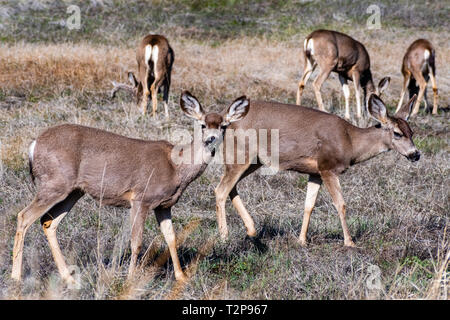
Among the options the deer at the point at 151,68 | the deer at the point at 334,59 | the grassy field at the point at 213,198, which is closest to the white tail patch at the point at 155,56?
the deer at the point at 151,68

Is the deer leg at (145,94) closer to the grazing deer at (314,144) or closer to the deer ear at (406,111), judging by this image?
the grazing deer at (314,144)

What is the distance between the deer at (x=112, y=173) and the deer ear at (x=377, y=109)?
75.9 inches

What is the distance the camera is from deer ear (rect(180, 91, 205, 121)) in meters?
5.92

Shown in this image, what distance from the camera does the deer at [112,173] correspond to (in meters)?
5.60

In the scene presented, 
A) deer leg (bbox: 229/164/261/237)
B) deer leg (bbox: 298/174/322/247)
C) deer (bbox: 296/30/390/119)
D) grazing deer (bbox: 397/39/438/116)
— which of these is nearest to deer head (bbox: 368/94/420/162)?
deer leg (bbox: 298/174/322/247)

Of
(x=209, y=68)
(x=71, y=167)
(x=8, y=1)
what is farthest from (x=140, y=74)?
(x=8, y=1)

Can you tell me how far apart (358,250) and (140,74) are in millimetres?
9229

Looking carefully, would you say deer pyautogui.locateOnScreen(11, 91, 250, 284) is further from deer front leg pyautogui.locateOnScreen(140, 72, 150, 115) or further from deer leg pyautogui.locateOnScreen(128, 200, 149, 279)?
deer front leg pyautogui.locateOnScreen(140, 72, 150, 115)

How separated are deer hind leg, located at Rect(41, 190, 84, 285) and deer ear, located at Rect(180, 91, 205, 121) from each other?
114cm

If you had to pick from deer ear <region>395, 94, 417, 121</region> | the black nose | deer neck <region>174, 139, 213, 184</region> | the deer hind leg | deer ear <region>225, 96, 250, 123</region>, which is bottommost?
the deer hind leg

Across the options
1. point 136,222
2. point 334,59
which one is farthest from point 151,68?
point 136,222

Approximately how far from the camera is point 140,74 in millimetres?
15039
